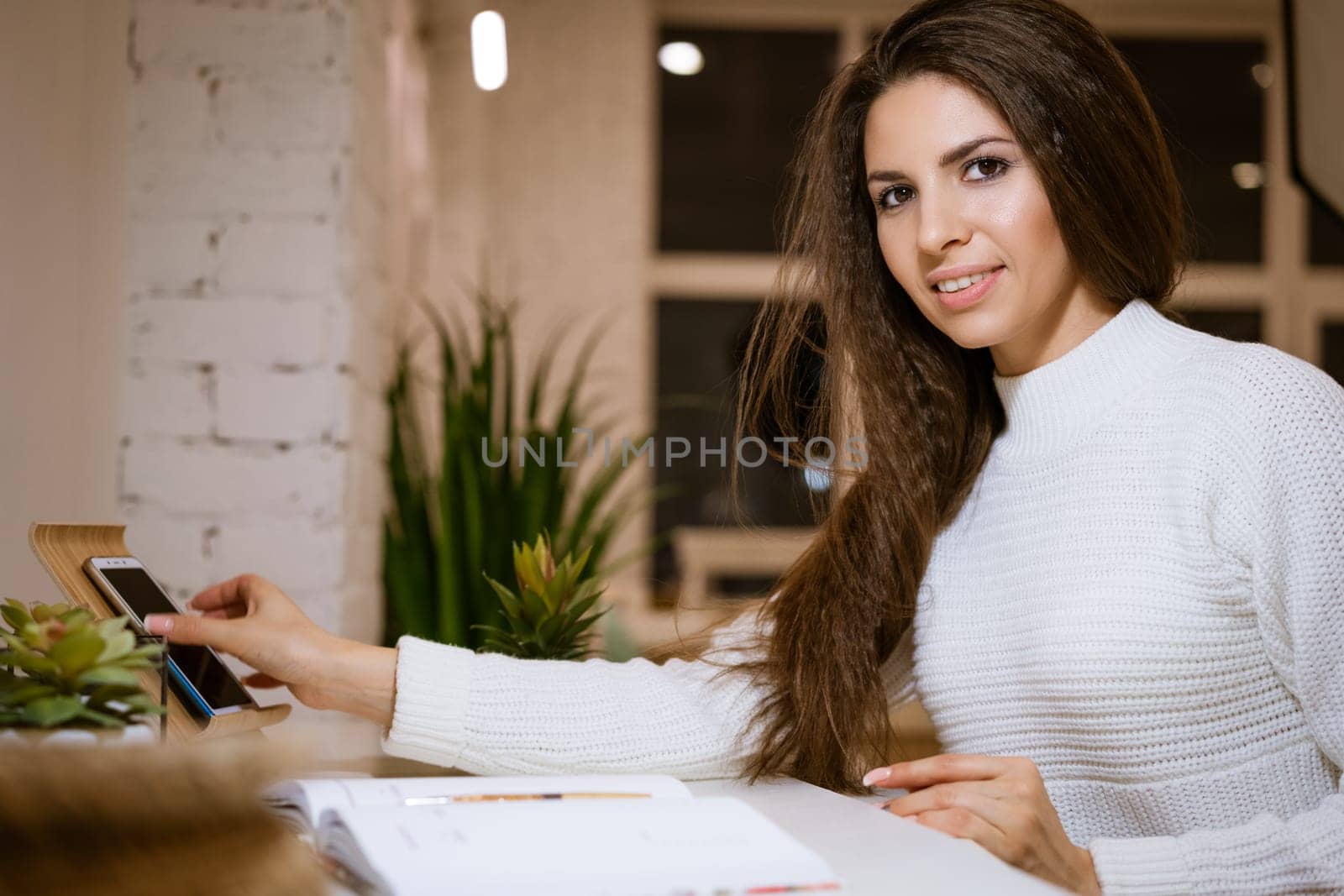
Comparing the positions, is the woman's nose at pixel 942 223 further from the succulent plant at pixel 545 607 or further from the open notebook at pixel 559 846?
the open notebook at pixel 559 846

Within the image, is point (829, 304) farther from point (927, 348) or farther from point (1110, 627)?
point (1110, 627)

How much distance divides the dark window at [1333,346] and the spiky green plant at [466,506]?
15.3 feet

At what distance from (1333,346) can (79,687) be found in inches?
238

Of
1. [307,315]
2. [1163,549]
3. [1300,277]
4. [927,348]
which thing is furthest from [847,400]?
[1300,277]

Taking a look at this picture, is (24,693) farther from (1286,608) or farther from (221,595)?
(1286,608)

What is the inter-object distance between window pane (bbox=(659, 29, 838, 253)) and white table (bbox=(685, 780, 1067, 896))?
475 centimetres

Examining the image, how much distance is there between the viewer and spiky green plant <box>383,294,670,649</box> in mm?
2035

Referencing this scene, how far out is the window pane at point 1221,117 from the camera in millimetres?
5656

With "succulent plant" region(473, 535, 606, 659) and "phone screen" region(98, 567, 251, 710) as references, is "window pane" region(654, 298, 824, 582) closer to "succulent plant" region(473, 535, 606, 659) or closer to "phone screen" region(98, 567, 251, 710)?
"succulent plant" region(473, 535, 606, 659)

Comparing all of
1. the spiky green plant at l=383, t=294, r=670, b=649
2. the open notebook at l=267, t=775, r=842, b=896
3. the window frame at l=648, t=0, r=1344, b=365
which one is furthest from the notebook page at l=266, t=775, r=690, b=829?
the window frame at l=648, t=0, r=1344, b=365

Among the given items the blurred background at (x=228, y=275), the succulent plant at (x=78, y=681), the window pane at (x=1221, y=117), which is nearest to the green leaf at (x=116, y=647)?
the succulent plant at (x=78, y=681)

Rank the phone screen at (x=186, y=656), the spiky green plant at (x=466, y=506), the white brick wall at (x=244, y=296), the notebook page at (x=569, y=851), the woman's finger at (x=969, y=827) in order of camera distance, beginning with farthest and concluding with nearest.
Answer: the spiky green plant at (x=466, y=506), the white brick wall at (x=244, y=296), the phone screen at (x=186, y=656), the woman's finger at (x=969, y=827), the notebook page at (x=569, y=851)

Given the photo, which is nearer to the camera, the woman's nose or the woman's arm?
the woman's arm

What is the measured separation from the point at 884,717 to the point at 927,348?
0.47m
